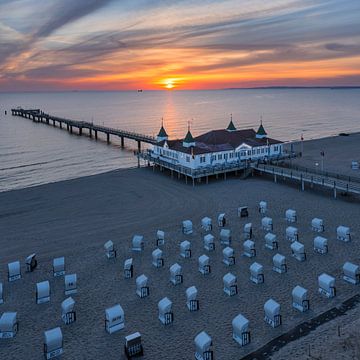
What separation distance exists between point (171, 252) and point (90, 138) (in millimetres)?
68514

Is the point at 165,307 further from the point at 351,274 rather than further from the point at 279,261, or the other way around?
the point at 351,274

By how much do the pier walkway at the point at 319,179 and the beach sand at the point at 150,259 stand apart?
3.81 feet

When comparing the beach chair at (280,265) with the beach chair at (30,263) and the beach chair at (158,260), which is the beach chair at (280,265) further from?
the beach chair at (30,263)

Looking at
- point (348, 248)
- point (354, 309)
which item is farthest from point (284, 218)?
point (354, 309)

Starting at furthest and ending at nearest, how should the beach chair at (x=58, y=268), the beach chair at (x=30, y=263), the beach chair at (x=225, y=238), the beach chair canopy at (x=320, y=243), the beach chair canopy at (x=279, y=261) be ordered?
the beach chair at (x=225, y=238), the beach chair canopy at (x=320, y=243), the beach chair at (x=30, y=263), the beach chair at (x=58, y=268), the beach chair canopy at (x=279, y=261)

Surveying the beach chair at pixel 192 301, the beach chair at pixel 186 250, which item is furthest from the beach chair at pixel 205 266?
the beach chair at pixel 192 301

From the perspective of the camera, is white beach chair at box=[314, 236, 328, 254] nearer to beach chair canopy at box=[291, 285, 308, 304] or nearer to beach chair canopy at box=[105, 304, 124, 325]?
beach chair canopy at box=[291, 285, 308, 304]

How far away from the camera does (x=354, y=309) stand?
50.3 feet

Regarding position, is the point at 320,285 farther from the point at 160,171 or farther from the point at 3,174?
the point at 3,174

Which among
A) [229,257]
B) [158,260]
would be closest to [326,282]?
[229,257]

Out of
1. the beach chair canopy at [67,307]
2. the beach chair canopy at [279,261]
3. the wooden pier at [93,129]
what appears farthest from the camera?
the wooden pier at [93,129]

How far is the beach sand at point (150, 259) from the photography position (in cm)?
1448

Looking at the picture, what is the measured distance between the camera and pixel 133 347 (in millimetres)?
13172

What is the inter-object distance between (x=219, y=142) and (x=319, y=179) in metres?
13.1
